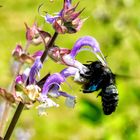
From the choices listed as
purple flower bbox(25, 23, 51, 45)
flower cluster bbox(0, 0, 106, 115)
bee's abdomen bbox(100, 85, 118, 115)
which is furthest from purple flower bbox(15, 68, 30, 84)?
bee's abdomen bbox(100, 85, 118, 115)

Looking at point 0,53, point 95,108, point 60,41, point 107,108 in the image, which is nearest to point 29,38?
point 107,108

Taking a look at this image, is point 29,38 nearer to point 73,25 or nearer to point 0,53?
point 73,25

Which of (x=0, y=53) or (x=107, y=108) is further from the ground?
(x=0, y=53)

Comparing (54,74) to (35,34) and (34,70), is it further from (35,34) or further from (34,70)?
(35,34)

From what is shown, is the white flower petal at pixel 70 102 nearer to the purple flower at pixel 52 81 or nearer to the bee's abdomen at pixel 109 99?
the purple flower at pixel 52 81

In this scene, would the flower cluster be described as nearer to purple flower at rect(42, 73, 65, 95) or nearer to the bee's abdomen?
purple flower at rect(42, 73, 65, 95)

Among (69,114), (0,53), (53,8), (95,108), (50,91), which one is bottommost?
(50,91)

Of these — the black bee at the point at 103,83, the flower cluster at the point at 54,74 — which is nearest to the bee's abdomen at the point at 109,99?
the black bee at the point at 103,83
